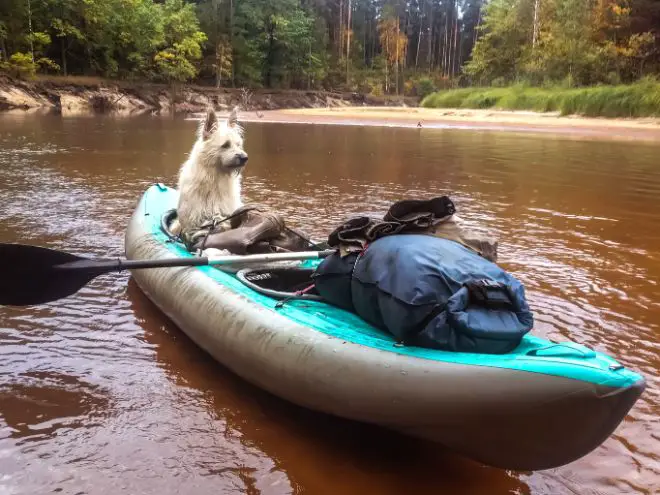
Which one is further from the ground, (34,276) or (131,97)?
(131,97)

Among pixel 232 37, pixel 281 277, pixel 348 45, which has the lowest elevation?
pixel 281 277

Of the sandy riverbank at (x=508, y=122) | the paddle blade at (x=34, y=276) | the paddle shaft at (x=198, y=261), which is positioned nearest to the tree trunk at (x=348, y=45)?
the sandy riverbank at (x=508, y=122)

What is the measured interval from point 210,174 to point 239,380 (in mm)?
2184

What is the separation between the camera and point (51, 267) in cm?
409

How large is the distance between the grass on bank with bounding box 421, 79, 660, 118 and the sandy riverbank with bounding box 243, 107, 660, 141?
1.49 ft

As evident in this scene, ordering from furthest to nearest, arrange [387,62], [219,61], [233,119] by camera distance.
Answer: [387,62]
[219,61]
[233,119]

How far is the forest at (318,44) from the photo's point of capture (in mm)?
30062

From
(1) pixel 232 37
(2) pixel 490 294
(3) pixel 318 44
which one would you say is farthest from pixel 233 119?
(3) pixel 318 44

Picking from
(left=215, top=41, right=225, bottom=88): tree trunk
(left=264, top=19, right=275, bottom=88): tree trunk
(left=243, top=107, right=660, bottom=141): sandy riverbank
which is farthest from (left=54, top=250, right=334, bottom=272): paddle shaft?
(left=264, top=19, right=275, bottom=88): tree trunk

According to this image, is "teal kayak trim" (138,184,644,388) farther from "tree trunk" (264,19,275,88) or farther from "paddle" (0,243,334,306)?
"tree trunk" (264,19,275,88)

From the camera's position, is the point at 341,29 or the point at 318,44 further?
the point at 341,29

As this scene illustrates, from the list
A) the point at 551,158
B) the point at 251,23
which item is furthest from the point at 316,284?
the point at 251,23

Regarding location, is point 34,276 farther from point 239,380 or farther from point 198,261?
point 239,380

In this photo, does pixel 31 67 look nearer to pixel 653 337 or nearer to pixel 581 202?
pixel 581 202
